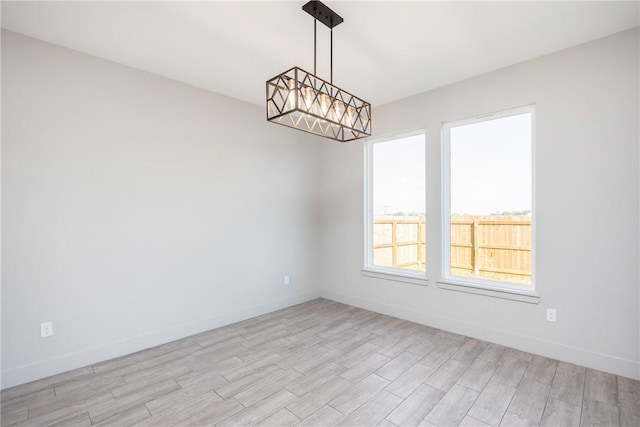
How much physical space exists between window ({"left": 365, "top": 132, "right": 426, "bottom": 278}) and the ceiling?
1.02 m

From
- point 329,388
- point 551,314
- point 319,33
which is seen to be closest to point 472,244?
point 551,314

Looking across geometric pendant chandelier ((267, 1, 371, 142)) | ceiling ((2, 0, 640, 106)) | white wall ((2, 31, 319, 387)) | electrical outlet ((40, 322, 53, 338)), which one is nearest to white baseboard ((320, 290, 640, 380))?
white wall ((2, 31, 319, 387))

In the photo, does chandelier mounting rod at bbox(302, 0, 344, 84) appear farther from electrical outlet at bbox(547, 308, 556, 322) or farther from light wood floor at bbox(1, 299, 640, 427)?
electrical outlet at bbox(547, 308, 556, 322)

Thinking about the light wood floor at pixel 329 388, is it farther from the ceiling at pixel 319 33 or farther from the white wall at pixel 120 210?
the ceiling at pixel 319 33

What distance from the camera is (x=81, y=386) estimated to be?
2295 millimetres

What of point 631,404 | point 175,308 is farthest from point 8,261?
point 631,404

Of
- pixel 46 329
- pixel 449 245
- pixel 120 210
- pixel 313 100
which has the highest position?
pixel 313 100

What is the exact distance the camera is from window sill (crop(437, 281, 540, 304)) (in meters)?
2.77

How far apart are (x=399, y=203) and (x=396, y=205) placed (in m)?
0.05

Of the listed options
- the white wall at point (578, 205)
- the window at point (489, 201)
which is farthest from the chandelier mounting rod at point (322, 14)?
the window at point (489, 201)

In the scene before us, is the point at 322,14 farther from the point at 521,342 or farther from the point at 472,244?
the point at 521,342

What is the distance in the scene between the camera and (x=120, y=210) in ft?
9.12

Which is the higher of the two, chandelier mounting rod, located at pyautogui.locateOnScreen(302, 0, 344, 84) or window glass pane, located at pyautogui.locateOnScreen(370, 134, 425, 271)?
chandelier mounting rod, located at pyautogui.locateOnScreen(302, 0, 344, 84)

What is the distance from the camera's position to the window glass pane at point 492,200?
9.58ft
